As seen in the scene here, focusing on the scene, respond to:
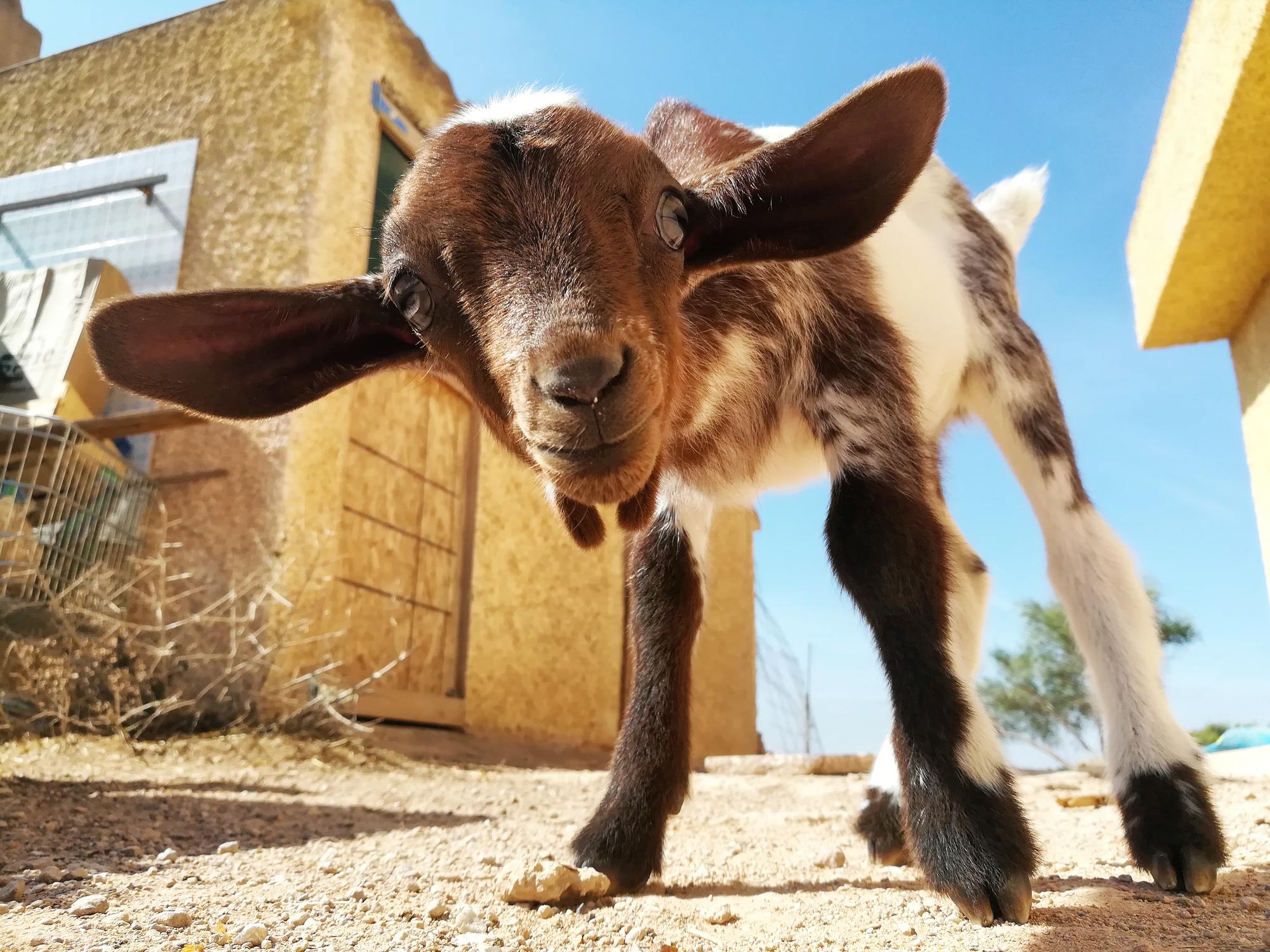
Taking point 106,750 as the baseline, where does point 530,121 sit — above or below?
above

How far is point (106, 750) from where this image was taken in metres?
3.74

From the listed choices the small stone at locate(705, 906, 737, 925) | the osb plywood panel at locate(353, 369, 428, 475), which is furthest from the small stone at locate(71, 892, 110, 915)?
the osb plywood panel at locate(353, 369, 428, 475)

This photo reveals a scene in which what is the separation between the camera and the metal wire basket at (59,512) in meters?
3.99

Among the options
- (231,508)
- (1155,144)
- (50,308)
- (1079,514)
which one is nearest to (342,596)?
(231,508)

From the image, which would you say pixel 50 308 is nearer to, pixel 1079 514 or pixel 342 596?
pixel 342 596

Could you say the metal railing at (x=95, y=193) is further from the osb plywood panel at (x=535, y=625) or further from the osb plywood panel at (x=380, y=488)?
the osb plywood panel at (x=535, y=625)

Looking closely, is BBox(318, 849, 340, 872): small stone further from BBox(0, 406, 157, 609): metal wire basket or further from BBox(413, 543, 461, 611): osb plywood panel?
BBox(413, 543, 461, 611): osb plywood panel

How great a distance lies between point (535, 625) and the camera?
702 cm

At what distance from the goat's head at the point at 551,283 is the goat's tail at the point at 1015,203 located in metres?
1.63

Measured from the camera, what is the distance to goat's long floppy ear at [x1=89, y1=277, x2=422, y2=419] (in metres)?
1.92

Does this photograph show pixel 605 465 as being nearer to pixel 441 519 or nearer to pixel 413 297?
pixel 413 297

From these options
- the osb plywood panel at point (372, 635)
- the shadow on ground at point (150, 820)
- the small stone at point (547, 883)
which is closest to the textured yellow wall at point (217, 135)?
the osb plywood panel at point (372, 635)

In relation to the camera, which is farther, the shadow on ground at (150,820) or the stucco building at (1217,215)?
the stucco building at (1217,215)

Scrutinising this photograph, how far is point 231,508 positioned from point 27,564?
4.07 ft
